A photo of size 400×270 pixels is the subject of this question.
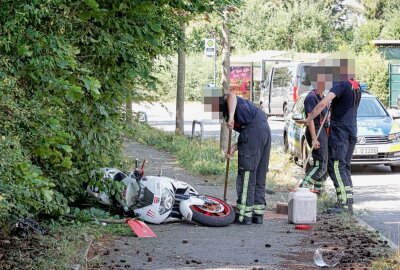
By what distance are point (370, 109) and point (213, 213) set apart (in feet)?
28.7

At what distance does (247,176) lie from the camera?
427 inches

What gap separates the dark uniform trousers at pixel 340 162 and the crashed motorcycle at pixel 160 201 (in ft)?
5.58

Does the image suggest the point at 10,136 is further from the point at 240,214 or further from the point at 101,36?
the point at 240,214

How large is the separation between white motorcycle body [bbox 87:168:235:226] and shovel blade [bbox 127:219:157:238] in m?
0.44

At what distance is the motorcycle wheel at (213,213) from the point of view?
1036cm

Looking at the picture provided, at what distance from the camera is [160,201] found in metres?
10.2

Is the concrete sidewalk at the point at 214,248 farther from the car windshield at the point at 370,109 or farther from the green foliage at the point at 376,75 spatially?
the green foliage at the point at 376,75

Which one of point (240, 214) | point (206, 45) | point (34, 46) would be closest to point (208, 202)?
point (240, 214)

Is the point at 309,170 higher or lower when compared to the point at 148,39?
lower

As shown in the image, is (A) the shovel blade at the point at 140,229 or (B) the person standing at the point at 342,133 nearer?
(A) the shovel blade at the point at 140,229

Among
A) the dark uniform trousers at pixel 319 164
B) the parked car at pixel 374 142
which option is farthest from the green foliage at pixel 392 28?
the dark uniform trousers at pixel 319 164

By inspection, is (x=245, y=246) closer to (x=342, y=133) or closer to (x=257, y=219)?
(x=257, y=219)

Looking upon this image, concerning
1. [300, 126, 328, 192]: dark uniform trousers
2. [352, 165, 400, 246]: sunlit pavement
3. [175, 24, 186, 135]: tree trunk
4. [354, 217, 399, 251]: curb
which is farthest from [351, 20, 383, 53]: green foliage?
[354, 217, 399, 251]: curb

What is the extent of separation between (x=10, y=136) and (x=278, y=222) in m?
4.91
